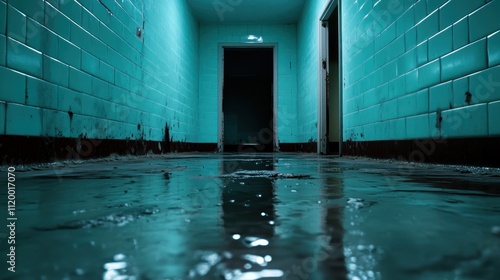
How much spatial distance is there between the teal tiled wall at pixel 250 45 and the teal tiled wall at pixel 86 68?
2.34 m

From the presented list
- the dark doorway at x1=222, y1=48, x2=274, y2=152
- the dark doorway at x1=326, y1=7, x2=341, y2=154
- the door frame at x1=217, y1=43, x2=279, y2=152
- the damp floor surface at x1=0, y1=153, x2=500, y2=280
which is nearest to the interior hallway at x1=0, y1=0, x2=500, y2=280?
the damp floor surface at x1=0, y1=153, x2=500, y2=280

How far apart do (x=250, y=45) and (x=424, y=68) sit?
5825mm

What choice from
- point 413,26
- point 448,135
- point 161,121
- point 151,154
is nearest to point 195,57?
point 161,121

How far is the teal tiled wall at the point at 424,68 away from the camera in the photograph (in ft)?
6.15

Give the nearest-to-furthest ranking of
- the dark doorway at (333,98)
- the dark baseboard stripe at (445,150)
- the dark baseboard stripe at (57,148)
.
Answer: the dark baseboard stripe at (445,150), the dark baseboard stripe at (57,148), the dark doorway at (333,98)

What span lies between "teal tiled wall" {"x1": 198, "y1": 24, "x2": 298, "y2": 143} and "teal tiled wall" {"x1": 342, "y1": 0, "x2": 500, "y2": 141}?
394cm

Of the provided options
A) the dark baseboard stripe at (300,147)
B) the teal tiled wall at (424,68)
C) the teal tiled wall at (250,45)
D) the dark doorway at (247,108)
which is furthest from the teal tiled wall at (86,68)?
the dark doorway at (247,108)

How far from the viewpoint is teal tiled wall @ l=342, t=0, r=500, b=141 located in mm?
1874

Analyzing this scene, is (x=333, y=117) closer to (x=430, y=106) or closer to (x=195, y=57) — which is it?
(x=195, y=57)

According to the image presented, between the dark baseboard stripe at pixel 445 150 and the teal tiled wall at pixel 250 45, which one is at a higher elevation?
the teal tiled wall at pixel 250 45

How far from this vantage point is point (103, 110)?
3.18 m

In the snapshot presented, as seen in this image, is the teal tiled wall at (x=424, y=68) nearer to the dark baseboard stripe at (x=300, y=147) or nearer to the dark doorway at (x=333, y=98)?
the dark baseboard stripe at (x=300, y=147)

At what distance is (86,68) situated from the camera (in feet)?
9.31

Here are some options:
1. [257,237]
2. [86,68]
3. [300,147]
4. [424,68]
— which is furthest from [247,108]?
[257,237]
